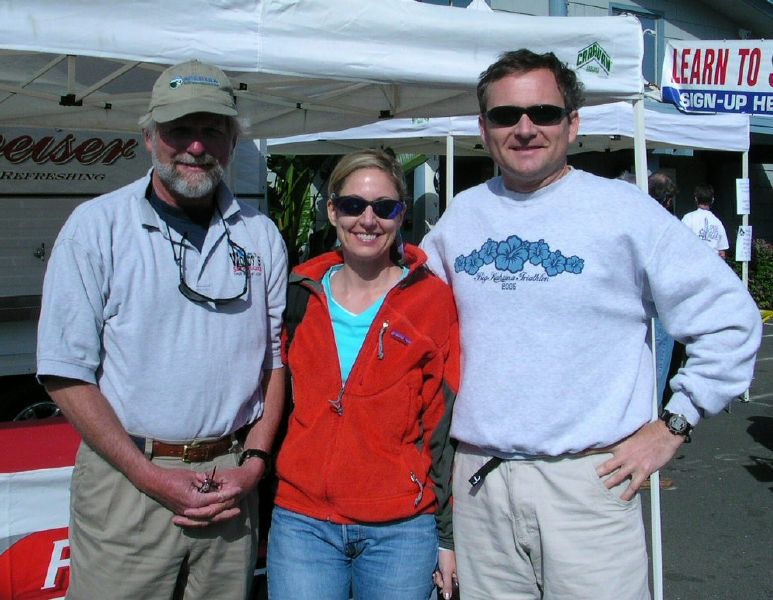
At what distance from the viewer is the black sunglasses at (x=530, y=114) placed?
204 centimetres

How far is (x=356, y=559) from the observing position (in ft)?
7.11

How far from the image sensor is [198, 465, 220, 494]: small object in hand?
6.81 feet

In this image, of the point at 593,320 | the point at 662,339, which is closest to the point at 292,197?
A: the point at 662,339

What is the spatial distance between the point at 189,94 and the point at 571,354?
122cm

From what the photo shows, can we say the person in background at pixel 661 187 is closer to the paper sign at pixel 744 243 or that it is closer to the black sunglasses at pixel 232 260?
the paper sign at pixel 744 243

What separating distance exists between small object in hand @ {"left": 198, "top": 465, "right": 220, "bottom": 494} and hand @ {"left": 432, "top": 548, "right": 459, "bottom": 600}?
66cm

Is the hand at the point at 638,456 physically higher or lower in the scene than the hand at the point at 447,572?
higher

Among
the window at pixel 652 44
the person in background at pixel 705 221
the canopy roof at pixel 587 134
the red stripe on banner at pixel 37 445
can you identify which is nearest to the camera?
the red stripe on banner at pixel 37 445

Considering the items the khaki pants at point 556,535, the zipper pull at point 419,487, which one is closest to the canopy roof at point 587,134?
the zipper pull at point 419,487

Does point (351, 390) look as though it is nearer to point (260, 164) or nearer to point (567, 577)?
point (567, 577)

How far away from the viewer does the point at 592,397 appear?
1.99 metres

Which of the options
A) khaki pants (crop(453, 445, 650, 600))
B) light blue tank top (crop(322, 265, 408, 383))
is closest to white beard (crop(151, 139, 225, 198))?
light blue tank top (crop(322, 265, 408, 383))

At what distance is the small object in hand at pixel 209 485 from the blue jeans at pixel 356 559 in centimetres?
23

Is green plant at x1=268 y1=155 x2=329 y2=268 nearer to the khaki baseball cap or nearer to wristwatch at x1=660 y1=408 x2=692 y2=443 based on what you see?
the khaki baseball cap
